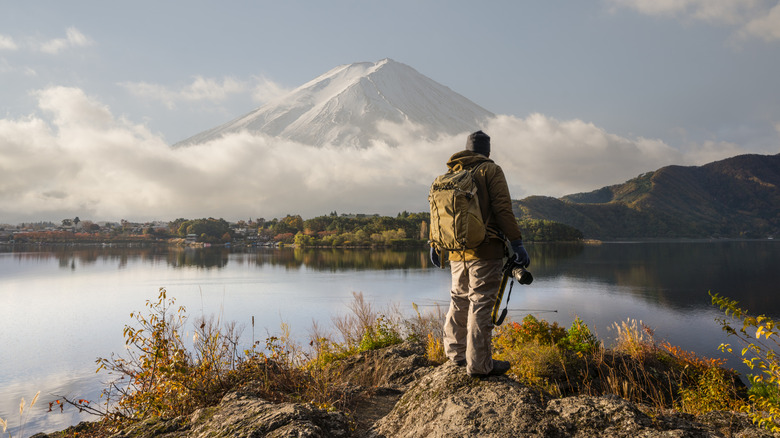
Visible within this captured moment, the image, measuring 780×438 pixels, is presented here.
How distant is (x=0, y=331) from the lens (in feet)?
74.1

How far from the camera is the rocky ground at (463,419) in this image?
3.00 meters

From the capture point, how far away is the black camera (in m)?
3.35

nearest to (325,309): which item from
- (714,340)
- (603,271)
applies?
(714,340)

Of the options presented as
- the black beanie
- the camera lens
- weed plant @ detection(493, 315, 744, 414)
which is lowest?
weed plant @ detection(493, 315, 744, 414)

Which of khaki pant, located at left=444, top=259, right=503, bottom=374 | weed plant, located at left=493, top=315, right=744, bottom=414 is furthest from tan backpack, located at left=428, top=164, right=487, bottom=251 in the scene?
weed plant, located at left=493, top=315, right=744, bottom=414

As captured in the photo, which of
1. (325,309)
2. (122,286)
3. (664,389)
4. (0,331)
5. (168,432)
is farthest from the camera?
(122,286)

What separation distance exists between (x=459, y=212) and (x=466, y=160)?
1.83 ft

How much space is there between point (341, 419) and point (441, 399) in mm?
803

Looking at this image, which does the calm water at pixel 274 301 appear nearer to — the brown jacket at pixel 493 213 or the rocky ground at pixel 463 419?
the rocky ground at pixel 463 419

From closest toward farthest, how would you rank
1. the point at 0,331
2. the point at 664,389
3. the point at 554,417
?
the point at 554,417 → the point at 664,389 → the point at 0,331

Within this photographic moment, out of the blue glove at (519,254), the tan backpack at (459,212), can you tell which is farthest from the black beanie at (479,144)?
the blue glove at (519,254)

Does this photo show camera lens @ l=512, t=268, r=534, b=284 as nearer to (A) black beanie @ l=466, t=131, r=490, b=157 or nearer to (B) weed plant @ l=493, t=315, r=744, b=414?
(A) black beanie @ l=466, t=131, r=490, b=157

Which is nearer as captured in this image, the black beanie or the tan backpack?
the tan backpack

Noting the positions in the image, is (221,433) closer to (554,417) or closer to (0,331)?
(554,417)
